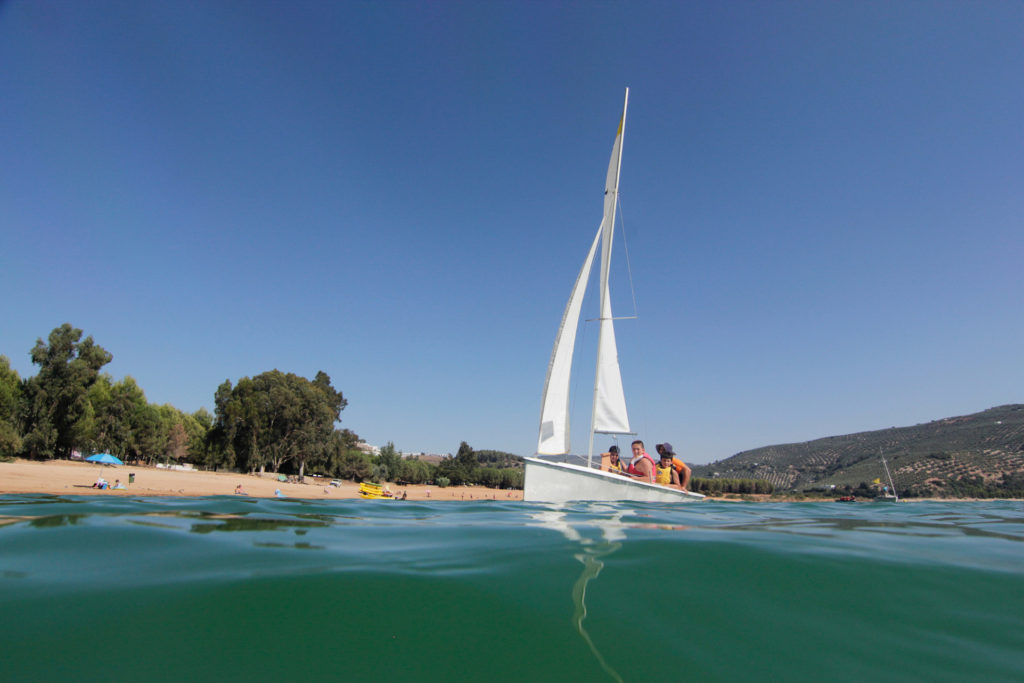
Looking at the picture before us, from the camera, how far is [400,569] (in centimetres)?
283

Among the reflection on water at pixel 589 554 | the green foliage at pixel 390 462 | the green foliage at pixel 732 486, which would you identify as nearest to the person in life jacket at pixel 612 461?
the reflection on water at pixel 589 554

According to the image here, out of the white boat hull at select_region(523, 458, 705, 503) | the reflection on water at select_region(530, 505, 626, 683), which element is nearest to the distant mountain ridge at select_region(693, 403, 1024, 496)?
the white boat hull at select_region(523, 458, 705, 503)

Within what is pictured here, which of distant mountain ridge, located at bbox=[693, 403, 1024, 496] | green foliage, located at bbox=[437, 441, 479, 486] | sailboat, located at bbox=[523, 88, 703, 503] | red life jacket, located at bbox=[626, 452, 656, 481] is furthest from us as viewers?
green foliage, located at bbox=[437, 441, 479, 486]

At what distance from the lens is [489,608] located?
7.37ft

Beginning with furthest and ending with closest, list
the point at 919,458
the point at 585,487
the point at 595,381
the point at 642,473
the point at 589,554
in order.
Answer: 1. the point at 919,458
2. the point at 595,381
3. the point at 642,473
4. the point at 585,487
5. the point at 589,554

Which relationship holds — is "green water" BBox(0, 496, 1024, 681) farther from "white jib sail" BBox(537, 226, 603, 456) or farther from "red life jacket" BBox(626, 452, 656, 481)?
"white jib sail" BBox(537, 226, 603, 456)

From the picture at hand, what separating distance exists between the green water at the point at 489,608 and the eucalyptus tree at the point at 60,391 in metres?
63.7

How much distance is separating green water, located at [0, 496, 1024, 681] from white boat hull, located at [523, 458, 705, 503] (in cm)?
772

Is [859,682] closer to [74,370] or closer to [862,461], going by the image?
[74,370]

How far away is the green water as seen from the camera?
1.71m

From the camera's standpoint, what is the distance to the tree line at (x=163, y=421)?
1907 inches

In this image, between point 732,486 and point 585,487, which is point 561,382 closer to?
point 585,487

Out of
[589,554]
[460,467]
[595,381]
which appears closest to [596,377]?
[595,381]

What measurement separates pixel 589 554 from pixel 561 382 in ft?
41.6
